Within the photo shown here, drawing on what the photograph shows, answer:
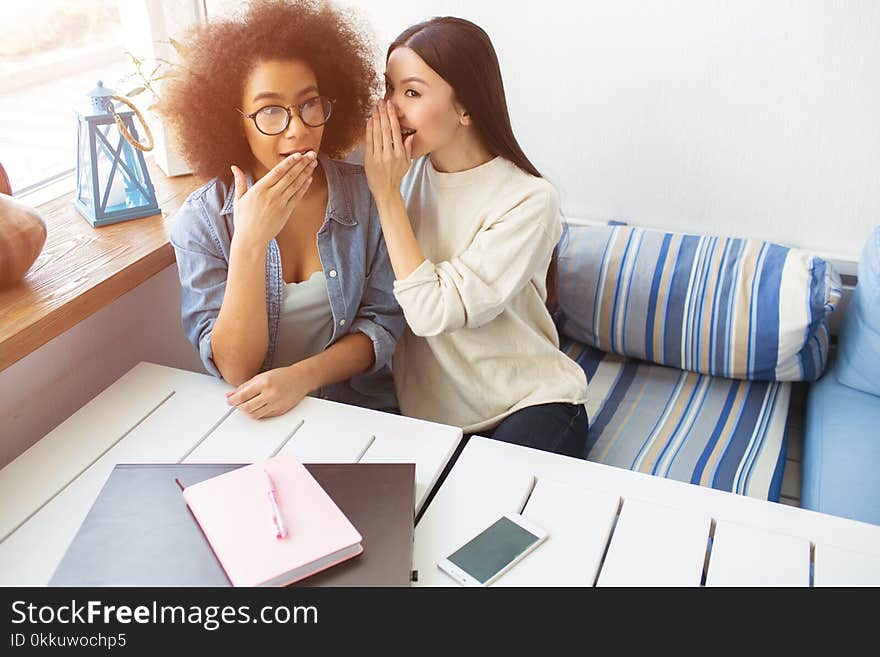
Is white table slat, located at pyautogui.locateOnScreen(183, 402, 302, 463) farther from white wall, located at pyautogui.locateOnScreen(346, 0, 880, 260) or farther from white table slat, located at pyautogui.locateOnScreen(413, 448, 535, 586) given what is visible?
white wall, located at pyautogui.locateOnScreen(346, 0, 880, 260)

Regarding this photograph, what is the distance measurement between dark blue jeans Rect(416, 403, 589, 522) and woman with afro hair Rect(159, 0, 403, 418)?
254mm

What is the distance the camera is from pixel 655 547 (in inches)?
39.8

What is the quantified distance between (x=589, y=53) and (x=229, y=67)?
925 mm

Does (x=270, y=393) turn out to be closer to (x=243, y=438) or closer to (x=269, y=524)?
(x=243, y=438)

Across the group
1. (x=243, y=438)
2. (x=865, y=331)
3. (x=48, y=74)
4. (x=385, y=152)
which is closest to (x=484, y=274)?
(x=385, y=152)

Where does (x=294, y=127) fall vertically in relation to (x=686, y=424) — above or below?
above

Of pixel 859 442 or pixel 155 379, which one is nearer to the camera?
pixel 155 379


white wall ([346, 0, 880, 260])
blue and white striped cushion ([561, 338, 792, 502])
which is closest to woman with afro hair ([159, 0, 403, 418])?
blue and white striped cushion ([561, 338, 792, 502])

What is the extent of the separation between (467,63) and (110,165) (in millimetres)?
749

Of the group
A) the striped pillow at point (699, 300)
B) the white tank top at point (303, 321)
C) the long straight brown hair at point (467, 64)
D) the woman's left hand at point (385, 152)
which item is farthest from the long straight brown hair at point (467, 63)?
the striped pillow at point (699, 300)

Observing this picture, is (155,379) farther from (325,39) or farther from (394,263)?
(325,39)

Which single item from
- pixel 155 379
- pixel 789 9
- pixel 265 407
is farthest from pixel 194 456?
pixel 789 9

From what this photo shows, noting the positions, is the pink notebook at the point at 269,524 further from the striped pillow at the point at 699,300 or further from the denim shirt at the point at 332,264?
the striped pillow at the point at 699,300

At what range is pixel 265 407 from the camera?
124 cm
